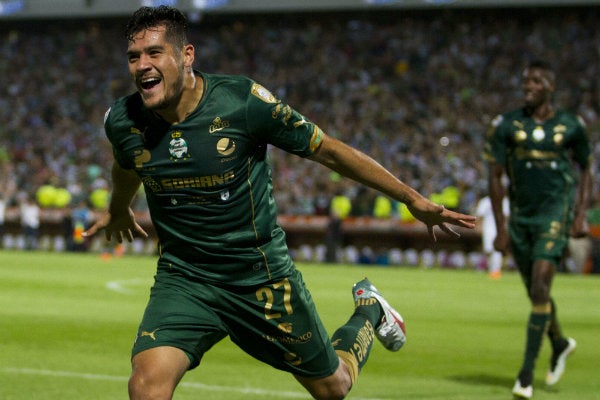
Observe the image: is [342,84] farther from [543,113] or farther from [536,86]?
[536,86]

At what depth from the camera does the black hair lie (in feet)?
16.6

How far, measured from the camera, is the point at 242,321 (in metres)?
5.33

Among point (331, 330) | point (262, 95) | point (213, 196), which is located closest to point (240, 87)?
point (262, 95)

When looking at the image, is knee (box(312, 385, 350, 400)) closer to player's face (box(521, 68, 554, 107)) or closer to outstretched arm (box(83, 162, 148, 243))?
outstretched arm (box(83, 162, 148, 243))

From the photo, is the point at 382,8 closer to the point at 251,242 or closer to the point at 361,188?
the point at 361,188

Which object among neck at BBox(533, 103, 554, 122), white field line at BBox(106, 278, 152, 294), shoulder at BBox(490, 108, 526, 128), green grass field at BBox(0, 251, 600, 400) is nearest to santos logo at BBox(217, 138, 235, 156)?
green grass field at BBox(0, 251, 600, 400)

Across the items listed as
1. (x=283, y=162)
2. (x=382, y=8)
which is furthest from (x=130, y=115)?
(x=382, y=8)

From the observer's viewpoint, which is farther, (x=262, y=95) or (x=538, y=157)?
(x=538, y=157)

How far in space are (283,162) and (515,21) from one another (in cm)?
964

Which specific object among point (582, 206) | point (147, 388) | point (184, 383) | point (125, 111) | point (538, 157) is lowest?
point (184, 383)

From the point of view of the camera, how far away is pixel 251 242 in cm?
529

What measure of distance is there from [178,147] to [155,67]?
15.8 inches

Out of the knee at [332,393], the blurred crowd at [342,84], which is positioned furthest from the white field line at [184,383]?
the blurred crowd at [342,84]

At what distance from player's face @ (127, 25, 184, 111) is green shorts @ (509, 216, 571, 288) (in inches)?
176
